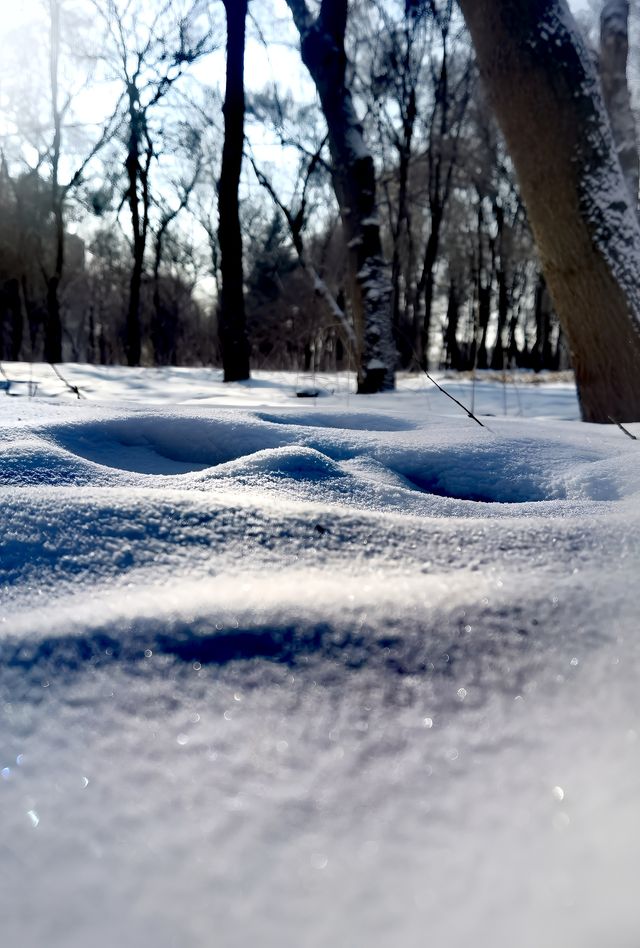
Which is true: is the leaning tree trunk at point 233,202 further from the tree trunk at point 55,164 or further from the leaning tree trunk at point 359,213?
the tree trunk at point 55,164

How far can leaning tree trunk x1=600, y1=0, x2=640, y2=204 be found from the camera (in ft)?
25.4

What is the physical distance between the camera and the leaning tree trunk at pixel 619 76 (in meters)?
7.74

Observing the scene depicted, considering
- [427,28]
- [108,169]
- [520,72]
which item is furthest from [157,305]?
[520,72]


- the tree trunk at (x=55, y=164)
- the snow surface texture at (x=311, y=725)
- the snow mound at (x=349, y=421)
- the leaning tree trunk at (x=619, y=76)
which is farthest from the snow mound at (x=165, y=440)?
the tree trunk at (x=55, y=164)

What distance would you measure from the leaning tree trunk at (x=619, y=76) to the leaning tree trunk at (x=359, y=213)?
3.97 meters

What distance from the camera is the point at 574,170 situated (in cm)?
265

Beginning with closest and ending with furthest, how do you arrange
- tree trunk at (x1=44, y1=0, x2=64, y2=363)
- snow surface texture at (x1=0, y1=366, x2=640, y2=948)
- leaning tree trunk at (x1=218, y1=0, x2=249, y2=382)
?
snow surface texture at (x1=0, y1=366, x2=640, y2=948) < leaning tree trunk at (x1=218, y1=0, x2=249, y2=382) < tree trunk at (x1=44, y1=0, x2=64, y2=363)

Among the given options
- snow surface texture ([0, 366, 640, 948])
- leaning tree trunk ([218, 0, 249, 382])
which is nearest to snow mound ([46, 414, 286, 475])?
snow surface texture ([0, 366, 640, 948])

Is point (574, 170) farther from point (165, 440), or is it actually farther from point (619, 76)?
point (619, 76)

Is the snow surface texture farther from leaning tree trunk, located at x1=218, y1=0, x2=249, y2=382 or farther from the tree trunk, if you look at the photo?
the tree trunk

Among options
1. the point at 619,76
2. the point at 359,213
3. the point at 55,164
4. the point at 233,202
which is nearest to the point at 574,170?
the point at 359,213

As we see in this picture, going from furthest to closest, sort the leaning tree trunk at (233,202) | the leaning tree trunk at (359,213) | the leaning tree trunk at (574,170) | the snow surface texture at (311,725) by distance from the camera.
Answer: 1. the leaning tree trunk at (233,202)
2. the leaning tree trunk at (359,213)
3. the leaning tree trunk at (574,170)
4. the snow surface texture at (311,725)

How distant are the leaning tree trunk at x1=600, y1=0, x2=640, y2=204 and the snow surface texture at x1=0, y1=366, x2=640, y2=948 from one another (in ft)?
28.1

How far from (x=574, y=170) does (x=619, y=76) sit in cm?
670
